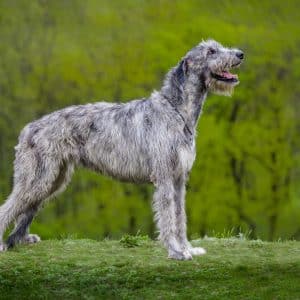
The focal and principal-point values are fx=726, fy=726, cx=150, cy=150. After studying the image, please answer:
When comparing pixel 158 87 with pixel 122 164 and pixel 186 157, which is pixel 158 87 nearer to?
pixel 122 164

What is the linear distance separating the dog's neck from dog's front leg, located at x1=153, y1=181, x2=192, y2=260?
0.78 meters

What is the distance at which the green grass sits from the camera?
713cm

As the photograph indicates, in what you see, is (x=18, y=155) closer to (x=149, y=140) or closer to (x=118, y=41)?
(x=149, y=140)

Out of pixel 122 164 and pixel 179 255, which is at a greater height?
pixel 122 164

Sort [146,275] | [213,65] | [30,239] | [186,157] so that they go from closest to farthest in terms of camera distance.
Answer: [146,275] < [186,157] < [213,65] < [30,239]

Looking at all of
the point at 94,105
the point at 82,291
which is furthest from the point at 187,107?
the point at 82,291

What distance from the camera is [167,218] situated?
833 cm

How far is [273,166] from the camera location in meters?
28.9

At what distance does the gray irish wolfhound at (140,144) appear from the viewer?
8422mm

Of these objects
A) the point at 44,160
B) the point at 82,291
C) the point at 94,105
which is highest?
the point at 94,105

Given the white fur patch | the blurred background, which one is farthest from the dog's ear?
the blurred background

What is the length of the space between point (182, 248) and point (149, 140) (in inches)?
52.1

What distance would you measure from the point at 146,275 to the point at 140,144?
1792 mm

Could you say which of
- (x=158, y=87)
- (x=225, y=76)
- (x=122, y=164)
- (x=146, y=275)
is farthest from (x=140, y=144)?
(x=158, y=87)
